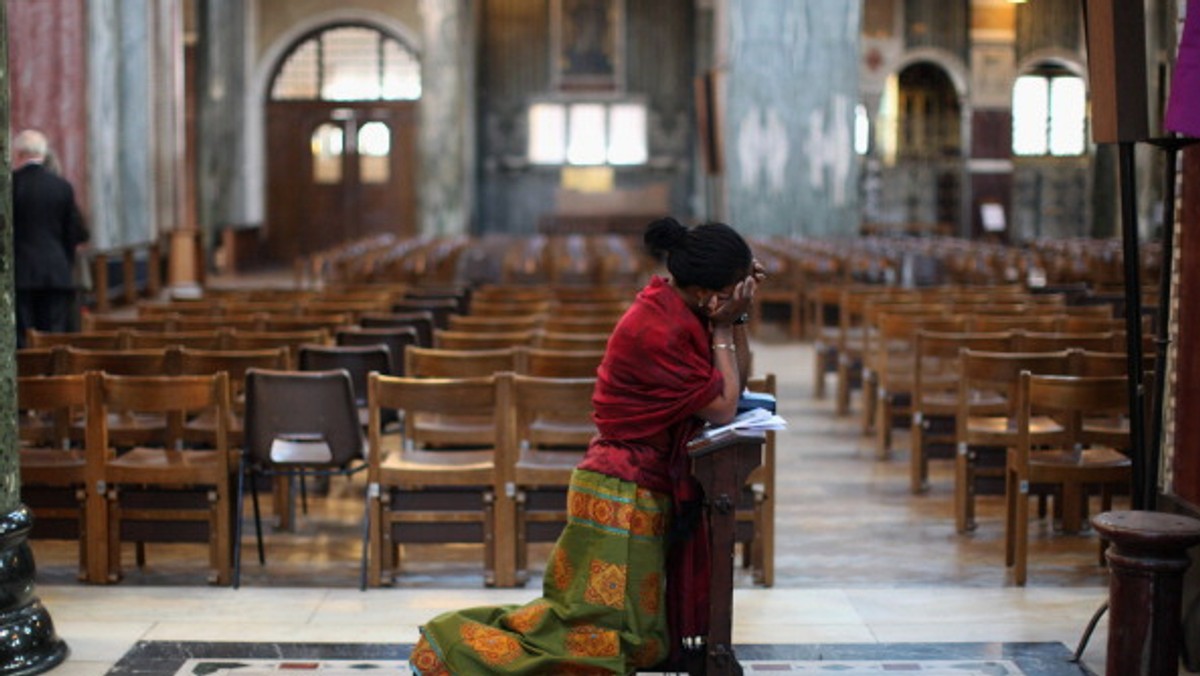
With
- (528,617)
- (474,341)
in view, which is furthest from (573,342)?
(528,617)

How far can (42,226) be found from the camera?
31.4 ft

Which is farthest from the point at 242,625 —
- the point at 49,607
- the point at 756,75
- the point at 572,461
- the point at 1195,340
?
the point at 756,75

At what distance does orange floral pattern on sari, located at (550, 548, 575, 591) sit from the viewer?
13.4 feet

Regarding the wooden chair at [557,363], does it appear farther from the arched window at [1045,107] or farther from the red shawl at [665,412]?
the arched window at [1045,107]

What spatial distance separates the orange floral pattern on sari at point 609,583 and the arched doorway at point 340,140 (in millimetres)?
24439

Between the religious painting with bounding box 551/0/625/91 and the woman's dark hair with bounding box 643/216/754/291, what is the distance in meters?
26.0

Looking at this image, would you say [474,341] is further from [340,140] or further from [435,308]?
[340,140]

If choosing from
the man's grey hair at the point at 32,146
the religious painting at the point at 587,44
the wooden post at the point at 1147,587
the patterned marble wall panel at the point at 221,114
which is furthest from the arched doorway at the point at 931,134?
the wooden post at the point at 1147,587

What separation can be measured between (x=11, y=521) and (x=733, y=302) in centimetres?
226

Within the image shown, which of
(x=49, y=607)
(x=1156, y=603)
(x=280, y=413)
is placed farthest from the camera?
(x=280, y=413)

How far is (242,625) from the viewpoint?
525cm

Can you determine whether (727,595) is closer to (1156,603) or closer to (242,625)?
(1156,603)

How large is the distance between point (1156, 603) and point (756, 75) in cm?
1842

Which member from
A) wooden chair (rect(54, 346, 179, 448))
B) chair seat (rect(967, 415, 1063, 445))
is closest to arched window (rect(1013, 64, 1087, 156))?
chair seat (rect(967, 415, 1063, 445))
